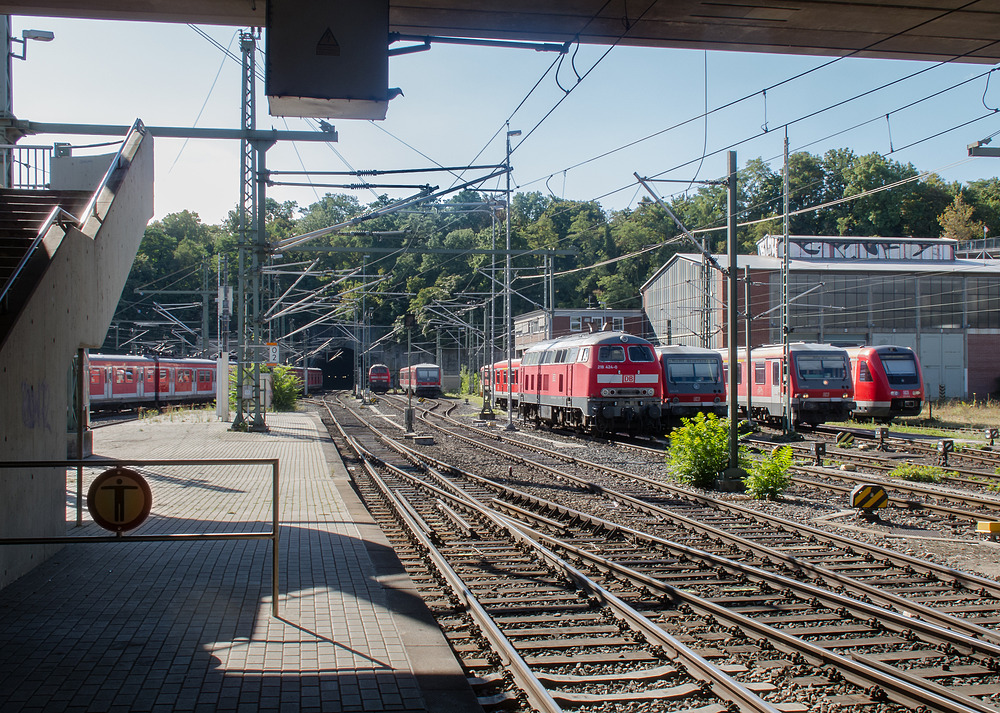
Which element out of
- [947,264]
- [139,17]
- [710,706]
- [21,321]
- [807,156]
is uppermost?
[807,156]

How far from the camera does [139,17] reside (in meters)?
8.11

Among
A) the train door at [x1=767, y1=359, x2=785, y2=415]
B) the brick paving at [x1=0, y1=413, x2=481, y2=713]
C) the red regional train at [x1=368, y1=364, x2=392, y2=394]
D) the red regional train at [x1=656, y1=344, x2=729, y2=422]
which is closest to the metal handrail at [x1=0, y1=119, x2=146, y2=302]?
the brick paving at [x1=0, y1=413, x2=481, y2=713]

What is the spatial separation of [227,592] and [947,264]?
188 ft

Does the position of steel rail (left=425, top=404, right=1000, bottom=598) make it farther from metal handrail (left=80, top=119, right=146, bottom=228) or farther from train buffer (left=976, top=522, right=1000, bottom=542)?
metal handrail (left=80, top=119, right=146, bottom=228)

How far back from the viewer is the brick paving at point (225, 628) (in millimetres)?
4965

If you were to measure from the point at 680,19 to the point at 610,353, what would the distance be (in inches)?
666

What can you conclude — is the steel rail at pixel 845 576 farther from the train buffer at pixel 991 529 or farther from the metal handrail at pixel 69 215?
the metal handrail at pixel 69 215

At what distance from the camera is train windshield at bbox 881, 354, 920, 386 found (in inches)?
1174

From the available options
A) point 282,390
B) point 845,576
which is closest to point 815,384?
point 845,576

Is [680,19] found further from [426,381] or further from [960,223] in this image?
[960,223]

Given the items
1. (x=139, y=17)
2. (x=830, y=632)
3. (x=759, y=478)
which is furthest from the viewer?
(x=759, y=478)

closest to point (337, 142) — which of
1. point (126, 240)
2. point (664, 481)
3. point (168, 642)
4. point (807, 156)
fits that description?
point (126, 240)

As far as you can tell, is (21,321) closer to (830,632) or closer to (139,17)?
(139,17)

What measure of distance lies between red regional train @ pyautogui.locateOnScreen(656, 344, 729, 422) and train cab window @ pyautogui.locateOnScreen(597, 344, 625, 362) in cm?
285
